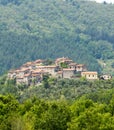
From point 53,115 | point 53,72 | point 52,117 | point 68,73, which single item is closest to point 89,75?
point 68,73

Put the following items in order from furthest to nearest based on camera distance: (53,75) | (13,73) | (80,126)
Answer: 1. (13,73)
2. (53,75)
3. (80,126)

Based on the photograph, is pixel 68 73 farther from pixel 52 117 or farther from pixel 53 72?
pixel 52 117

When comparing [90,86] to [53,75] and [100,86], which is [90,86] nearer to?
[100,86]

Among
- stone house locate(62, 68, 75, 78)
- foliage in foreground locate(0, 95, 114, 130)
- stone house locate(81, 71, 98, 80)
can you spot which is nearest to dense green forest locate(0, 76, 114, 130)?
foliage in foreground locate(0, 95, 114, 130)

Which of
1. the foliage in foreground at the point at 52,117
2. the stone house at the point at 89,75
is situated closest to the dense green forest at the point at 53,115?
the foliage in foreground at the point at 52,117

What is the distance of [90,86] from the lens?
109 m

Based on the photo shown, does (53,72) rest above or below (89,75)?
above

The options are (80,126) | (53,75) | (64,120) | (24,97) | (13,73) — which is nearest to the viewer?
(80,126)

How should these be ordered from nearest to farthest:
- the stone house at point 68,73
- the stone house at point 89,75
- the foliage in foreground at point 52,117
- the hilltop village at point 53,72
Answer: the foliage in foreground at point 52,117 → the stone house at point 89,75 → the stone house at point 68,73 → the hilltop village at point 53,72

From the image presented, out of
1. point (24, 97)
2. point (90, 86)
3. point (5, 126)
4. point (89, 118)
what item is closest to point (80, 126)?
point (89, 118)

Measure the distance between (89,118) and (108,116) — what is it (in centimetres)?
224

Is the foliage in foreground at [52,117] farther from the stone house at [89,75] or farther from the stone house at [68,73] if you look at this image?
the stone house at [89,75]

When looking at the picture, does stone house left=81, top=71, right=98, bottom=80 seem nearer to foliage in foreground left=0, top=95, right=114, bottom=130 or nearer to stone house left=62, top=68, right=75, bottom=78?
stone house left=62, top=68, right=75, bottom=78

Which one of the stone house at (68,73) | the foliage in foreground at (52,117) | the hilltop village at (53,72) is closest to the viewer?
the foliage in foreground at (52,117)
